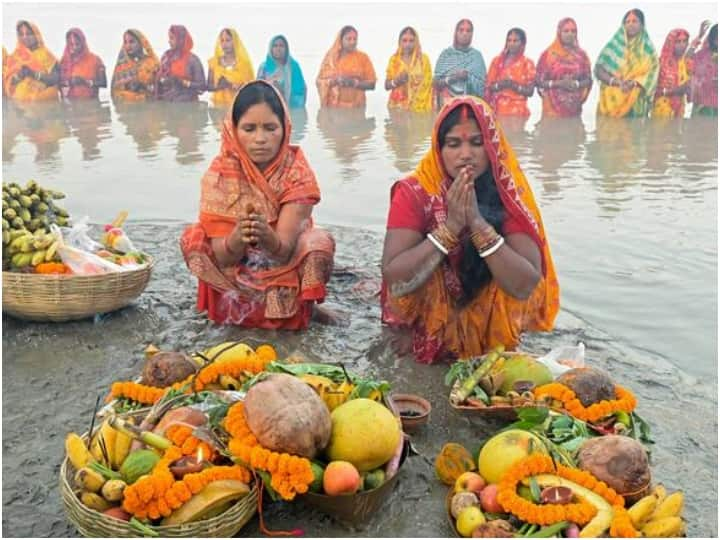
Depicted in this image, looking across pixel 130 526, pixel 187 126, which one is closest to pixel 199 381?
pixel 130 526

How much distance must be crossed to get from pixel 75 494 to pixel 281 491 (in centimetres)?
70

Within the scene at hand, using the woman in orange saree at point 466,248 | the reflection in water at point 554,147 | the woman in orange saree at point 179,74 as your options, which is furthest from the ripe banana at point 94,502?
the woman in orange saree at point 179,74

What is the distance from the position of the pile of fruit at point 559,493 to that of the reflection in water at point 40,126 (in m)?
8.98

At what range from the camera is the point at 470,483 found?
2764 mm

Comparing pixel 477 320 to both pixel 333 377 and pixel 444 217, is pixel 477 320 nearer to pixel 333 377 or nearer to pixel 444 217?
pixel 444 217

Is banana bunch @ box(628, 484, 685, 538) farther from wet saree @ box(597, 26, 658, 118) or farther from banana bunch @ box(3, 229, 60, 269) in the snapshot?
wet saree @ box(597, 26, 658, 118)

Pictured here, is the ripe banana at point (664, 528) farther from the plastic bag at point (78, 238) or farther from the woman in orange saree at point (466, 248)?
the plastic bag at point (78, 238)

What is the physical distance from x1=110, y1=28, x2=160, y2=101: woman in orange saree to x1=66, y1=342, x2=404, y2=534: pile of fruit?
14.1m

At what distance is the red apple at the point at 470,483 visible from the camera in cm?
275

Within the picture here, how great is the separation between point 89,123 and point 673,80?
1091cm

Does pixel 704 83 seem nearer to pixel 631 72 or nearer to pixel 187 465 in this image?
pixel 631 72

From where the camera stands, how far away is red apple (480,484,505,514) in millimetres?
2619

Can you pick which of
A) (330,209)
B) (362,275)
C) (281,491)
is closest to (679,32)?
(330,209)

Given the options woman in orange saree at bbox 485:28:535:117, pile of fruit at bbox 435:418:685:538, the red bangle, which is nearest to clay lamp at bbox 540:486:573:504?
pile of fruit at bbox 435:418:685:538
